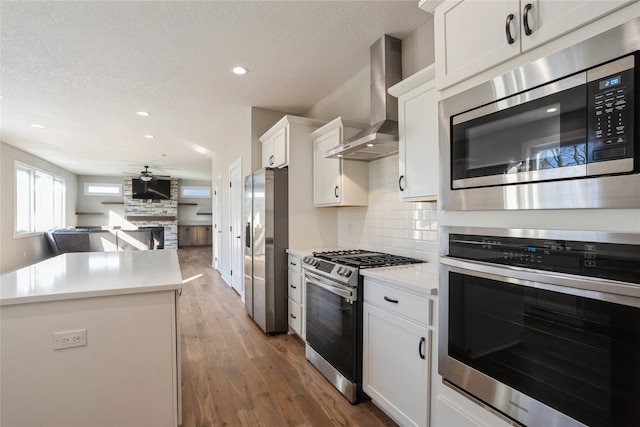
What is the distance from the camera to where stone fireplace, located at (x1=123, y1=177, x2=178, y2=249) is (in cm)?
1143

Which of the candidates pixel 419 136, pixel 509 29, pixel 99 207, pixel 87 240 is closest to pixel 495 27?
pixel 509 29

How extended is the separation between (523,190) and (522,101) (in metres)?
0.32

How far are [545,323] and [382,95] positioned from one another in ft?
6.73

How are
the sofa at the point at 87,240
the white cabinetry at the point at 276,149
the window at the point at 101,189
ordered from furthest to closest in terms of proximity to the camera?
the window at the point at 101,189 → the sofa at the point at 87,240 → the white cabinetry at the point at 276,149

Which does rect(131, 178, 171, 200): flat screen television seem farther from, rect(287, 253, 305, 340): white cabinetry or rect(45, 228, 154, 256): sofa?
rect(287, 253, 305, 340): white cabinetry

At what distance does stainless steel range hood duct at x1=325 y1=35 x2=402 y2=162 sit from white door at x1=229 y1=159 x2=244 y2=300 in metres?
2.70

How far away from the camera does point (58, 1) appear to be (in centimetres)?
Answer: 207

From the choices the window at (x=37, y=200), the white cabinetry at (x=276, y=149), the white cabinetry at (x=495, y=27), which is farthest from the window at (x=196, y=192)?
the white cabinetry at (x=495, y=27)

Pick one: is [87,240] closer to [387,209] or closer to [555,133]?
[387,209]

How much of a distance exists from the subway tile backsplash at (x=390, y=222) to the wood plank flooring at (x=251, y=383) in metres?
1.17

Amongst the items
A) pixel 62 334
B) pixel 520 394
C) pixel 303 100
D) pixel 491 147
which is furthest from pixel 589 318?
pixel 303 100

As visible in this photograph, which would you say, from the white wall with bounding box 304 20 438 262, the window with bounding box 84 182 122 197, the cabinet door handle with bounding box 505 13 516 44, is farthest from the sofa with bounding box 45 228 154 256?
the cabinet door handle with bounding box 505 13 516 44

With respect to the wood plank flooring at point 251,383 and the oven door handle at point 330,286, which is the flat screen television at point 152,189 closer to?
the wood plank flooring at point 251,383

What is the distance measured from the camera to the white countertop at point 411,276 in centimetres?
160
